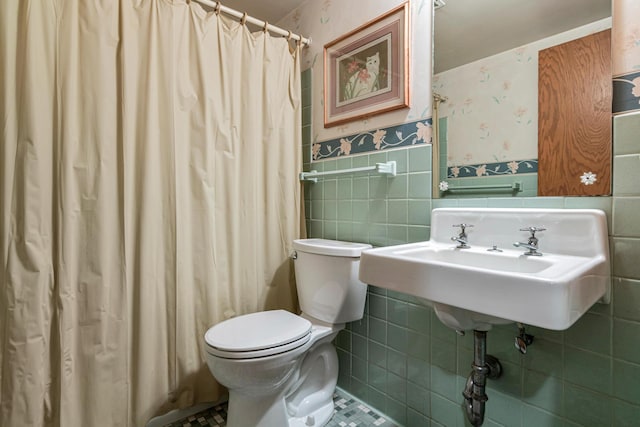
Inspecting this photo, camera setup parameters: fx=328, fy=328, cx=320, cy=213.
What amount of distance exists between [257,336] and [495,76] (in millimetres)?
1283

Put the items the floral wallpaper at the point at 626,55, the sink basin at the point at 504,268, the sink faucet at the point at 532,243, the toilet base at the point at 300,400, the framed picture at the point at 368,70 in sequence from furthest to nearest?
the framed picture at the point at 368,70, the toilet base at the point at 300,400, the sink faucet at the point at 532,243, the floral wallpaper at the point at 626,55, the sink basin at the point at 504,268

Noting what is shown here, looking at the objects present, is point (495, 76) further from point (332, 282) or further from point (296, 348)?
point (296, 348)

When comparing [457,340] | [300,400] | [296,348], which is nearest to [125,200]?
[296,348]

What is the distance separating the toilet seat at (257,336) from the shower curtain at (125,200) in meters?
0.25

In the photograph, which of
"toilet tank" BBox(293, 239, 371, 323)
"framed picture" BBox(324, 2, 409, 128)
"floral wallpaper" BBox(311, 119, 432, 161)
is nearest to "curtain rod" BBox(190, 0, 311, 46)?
"framed picture" BBox(324, 2, 409, 128)

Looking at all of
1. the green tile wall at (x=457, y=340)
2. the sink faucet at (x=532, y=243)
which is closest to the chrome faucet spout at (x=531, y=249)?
the sink faucet at (x=532, y=243)

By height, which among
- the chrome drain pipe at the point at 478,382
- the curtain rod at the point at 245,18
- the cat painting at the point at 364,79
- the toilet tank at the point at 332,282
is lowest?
the chrome drain pipe at the point at 478,382

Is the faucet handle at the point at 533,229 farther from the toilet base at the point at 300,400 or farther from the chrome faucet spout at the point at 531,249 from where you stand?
the toilet base at the point at 300,400

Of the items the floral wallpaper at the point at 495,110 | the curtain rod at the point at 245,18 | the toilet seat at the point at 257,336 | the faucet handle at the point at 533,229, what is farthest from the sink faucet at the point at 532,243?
the curtain rod at the point at 245,18

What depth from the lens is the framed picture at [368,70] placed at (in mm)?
1399

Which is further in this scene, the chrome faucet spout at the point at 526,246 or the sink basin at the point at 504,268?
the chrome faucet spout at the point at 526,246

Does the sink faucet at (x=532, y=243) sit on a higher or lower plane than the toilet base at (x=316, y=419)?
higher

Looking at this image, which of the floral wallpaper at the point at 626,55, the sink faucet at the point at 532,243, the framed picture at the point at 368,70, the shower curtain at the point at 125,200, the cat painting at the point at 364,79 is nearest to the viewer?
the floral wallpaper at the point at 626,55

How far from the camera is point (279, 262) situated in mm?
1760
